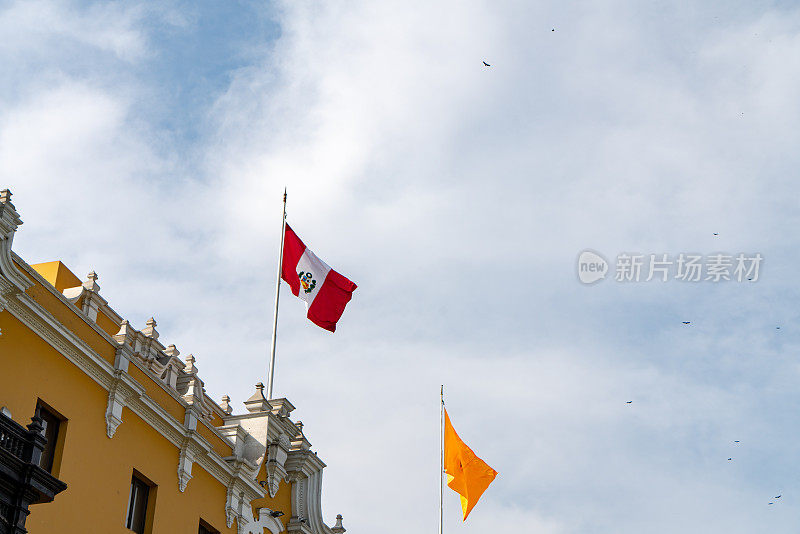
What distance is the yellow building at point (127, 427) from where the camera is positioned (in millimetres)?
18656

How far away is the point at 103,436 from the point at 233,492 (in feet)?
15.8

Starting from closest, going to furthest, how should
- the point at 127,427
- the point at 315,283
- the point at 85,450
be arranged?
the point at 85,450 → the point at 127,427 → the point at 315,283

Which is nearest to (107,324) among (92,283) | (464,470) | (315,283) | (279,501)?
(92,283)

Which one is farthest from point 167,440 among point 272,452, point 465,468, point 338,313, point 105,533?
point 465,468

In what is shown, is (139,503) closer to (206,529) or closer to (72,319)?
(206,529)

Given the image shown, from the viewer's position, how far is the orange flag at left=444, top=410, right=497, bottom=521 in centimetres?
3366

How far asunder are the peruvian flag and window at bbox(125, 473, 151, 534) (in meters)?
8.76

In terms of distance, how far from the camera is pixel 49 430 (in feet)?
63.0

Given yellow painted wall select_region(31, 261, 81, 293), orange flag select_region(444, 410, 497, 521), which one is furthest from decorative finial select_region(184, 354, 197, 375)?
orange flag select_region(444, 410, 497, 521)

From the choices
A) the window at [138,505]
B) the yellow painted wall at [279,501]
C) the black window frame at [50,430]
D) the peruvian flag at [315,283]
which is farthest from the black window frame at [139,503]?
the peruvian flag at [315,283]

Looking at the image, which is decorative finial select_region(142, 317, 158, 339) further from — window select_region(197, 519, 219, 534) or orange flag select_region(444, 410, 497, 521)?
orange flag select_region(444, 410, 497, 521)

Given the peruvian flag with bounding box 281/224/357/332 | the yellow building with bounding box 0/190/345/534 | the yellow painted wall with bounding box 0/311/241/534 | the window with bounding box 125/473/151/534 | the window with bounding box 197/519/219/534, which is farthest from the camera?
the peruvian flag with bounding box 281/224/357/332

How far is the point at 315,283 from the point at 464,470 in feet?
27.3

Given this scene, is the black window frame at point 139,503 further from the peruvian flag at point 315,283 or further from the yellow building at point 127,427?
the peruvian flag at point 315,283
